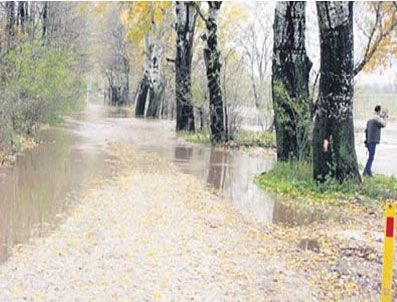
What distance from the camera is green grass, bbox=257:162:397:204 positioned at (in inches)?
487

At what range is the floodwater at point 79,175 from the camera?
10.1 meters

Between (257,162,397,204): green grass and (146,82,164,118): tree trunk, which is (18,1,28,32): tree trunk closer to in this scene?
(146,82,164,118): tree trunk

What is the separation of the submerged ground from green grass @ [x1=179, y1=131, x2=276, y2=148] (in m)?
8.48

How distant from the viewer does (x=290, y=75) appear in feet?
51.6

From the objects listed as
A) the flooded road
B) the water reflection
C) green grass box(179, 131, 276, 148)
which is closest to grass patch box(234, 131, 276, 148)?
green grass box(179, 131, 276, 148)

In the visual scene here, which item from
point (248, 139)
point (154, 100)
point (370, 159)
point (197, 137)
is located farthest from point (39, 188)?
point (154, 100)

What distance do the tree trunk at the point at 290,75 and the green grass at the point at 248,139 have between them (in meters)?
7.06

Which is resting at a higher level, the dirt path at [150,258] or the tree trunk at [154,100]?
the tree trunk at [154,100]

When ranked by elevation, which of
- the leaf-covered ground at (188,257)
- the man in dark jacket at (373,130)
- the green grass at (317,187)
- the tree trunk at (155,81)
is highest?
the tree trunk at (155,81)

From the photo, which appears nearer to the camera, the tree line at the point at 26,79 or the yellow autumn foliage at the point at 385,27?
the tree line at the point at 26,79

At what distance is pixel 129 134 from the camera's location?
27.7 m

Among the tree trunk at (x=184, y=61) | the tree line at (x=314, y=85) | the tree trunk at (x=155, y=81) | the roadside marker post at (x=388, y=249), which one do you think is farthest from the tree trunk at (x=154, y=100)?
the roadside marker post at (x=388, y=249)

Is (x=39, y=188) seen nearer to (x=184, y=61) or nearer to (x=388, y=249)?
(x=388, y=249)

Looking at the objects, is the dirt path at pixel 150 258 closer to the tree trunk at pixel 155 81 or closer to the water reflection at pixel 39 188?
the water reflection at pixel 39 188
